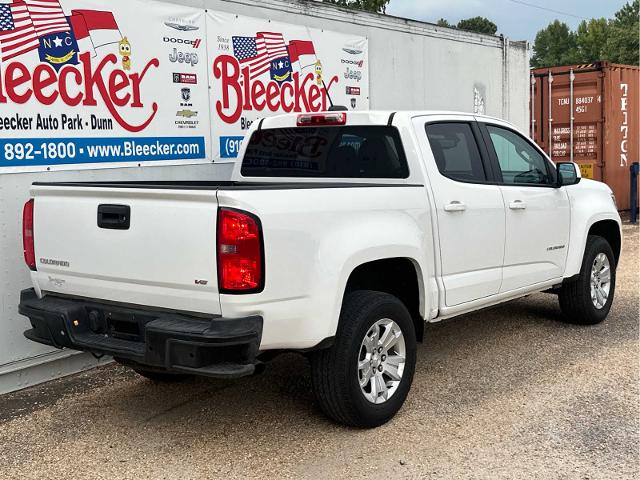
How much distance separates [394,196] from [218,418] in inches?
68.3

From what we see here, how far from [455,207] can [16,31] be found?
10.7ft

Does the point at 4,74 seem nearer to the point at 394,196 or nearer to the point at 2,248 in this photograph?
the point at 2,248

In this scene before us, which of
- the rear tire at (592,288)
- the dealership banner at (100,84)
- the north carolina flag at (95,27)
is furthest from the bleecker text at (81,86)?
the rear tire at (592,288)

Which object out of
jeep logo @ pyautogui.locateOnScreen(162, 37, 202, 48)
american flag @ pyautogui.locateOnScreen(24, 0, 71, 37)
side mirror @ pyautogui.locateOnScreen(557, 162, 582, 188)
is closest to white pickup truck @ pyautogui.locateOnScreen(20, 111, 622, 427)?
side mirror @ pyautogui.locateOnScreen(557, 162, 582, 188)

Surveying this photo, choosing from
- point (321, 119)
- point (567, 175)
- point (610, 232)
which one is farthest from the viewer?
point (610, 232)

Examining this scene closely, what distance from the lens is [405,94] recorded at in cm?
888

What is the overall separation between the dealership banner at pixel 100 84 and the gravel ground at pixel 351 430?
1.76 metres

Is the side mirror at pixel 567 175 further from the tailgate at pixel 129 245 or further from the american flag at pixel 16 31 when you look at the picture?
the american flag at pixel 16 31

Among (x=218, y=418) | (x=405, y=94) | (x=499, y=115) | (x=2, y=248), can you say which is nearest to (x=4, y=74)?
(x=2, y=248)

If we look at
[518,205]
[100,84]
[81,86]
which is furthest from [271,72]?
[518,205]

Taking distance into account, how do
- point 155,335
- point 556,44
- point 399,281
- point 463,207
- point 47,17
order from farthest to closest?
1. point 556,44
2. point 47,17
3. point 463,207
4. point 399,281
5. point 155,335

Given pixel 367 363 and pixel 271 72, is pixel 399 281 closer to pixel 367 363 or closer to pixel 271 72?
pixel 367 363

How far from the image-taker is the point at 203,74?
662 cm

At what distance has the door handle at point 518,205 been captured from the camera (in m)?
5.48
